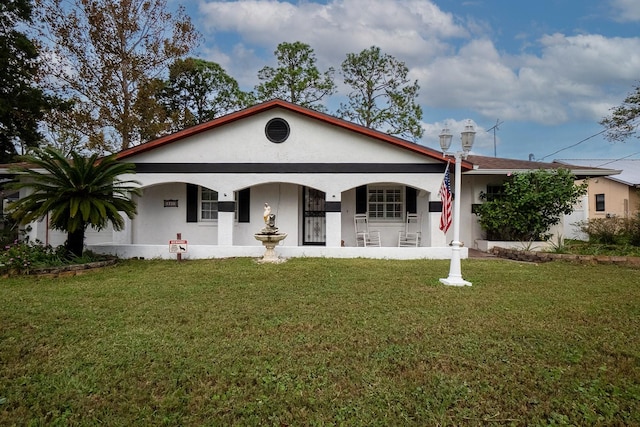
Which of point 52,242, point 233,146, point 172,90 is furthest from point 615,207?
point 172,90

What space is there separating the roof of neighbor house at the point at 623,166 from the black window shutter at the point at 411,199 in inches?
617

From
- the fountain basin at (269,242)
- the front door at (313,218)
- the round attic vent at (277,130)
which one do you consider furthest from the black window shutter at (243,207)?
the fountain basin at (269,242)

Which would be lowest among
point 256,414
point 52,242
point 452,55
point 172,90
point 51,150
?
point 256,414

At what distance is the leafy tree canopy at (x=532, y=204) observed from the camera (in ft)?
36.7

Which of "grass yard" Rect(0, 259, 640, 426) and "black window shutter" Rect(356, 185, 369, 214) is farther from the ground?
"black window shutter" Rect(356, 185, 369, 214)

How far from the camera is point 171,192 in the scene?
489 inches

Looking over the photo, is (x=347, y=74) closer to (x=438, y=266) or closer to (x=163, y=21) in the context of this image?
(x=163, y=21)

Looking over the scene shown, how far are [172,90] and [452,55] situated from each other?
1883 centimetres

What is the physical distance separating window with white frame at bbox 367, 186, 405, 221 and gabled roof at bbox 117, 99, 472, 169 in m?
1.94

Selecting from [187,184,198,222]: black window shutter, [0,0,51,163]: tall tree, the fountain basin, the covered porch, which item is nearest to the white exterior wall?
the covered porch

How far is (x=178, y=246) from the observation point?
1044 centimetres

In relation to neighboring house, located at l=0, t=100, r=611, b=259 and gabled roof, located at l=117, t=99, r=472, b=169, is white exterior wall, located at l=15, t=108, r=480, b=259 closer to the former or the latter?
neighboring house, located at l=0, t=100, r=611, b=259

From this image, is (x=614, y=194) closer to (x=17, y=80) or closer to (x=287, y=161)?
(x=287, y=161)

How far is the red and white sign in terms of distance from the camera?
10422 mm
